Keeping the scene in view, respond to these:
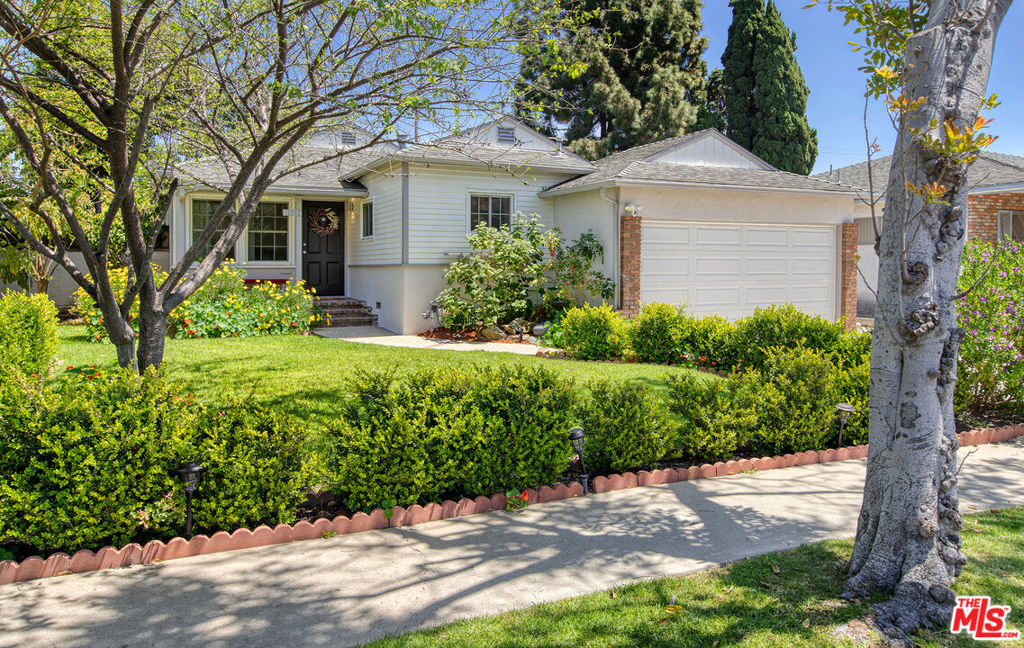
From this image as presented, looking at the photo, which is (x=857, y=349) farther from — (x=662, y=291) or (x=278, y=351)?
(x=278, y=351)

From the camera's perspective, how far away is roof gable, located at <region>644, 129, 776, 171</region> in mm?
15836

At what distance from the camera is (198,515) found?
409cm

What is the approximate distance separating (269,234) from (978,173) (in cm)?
1730

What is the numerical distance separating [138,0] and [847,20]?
5.13 meters

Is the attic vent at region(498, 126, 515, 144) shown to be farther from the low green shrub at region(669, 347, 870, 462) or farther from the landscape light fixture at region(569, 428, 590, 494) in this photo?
the landscape light fixture at region(569, 428, 590, 494)

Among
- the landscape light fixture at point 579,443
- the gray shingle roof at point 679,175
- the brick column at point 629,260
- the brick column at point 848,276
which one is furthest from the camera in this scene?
the brick column at point 848,276

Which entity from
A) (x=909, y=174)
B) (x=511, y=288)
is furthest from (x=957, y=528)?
(x=511, y=288)

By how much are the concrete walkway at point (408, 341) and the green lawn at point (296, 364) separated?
78 centimetres

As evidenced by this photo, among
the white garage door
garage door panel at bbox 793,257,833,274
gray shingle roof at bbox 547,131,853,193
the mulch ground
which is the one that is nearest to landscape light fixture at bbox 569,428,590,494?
the mulch ground

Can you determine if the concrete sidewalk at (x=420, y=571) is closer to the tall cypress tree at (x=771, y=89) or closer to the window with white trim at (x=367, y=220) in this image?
the window with white trim at (x=367, y=220)

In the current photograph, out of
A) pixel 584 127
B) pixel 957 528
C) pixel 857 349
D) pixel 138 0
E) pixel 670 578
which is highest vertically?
pixel 584 127

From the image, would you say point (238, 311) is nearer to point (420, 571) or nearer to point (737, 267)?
point (737, 267)

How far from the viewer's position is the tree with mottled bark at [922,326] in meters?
3.35

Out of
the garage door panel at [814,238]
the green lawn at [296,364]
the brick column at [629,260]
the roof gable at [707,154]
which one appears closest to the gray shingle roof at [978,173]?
the garage door panel at [814,238]
